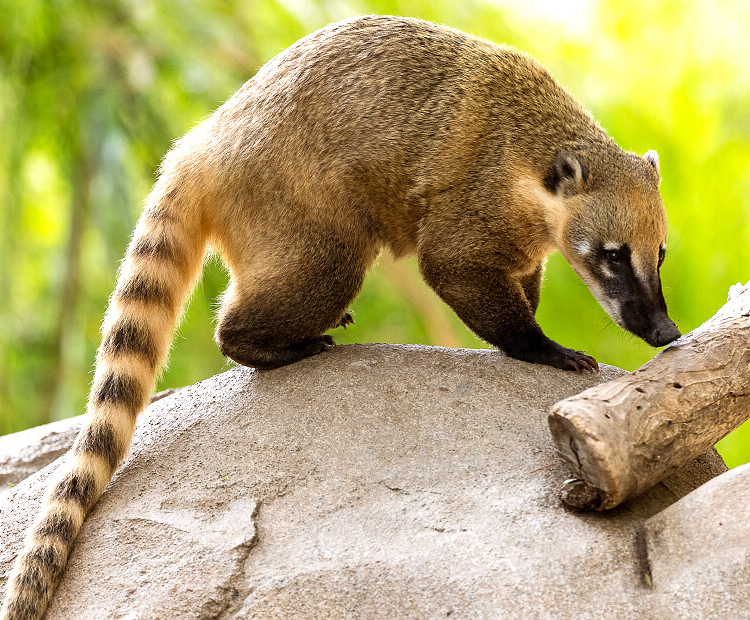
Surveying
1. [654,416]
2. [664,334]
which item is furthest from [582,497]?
[664,334]

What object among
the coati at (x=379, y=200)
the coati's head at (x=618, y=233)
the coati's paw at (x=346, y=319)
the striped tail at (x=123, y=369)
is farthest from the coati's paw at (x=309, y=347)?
the coati's head at (x=618, y=233)

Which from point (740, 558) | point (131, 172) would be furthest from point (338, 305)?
point (131, 172)

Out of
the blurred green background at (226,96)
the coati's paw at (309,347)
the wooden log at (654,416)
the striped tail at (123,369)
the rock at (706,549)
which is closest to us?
the rock at (706,549)

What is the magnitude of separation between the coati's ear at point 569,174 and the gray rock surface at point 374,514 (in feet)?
3.05

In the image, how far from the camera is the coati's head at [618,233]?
3805 mm

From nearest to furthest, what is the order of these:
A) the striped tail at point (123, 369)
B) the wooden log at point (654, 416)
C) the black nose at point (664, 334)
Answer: the wooden log at point (654, 416)
the striped tail at point (123, 369)
the black nose at point (664, 334)

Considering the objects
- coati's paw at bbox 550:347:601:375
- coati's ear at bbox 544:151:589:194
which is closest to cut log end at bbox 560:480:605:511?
coati's paw at bbox 550:347:601:375

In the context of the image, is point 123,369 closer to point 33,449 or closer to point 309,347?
point 309,347

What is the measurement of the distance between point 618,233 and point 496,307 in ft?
2.35

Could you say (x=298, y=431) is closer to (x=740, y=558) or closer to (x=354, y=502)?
(x=354, y=502)

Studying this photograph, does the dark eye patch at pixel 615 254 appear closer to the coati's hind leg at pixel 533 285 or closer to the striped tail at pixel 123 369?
the coati's hind leg at pixel 533 285

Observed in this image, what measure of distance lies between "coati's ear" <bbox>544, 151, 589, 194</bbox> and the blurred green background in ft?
9.63

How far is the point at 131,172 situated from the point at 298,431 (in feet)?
17.7

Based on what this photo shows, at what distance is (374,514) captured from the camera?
323 cm
